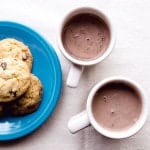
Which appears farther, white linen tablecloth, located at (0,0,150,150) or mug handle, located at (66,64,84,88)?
white linen tablecloth, located at (0,0,150,150)

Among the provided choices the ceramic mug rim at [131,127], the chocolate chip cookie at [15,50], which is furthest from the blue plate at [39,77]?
the ceramic mug rim at [131,127]

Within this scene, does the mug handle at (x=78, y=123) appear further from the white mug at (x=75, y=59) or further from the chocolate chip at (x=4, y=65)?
the chocolate chip at (x=4, y=65)

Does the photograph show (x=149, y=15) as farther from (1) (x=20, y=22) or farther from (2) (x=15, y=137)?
(2) (x=15, y=137)

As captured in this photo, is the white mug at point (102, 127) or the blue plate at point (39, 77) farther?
the blue plate at point (39, 77)

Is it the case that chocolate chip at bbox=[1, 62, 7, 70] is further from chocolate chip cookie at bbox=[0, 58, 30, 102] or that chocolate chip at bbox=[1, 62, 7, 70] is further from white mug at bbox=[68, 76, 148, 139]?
white mug at bbox=[68, 76, 148, 139]

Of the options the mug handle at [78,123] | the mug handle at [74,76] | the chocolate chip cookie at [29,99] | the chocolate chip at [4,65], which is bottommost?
the mug handle at [78,123]

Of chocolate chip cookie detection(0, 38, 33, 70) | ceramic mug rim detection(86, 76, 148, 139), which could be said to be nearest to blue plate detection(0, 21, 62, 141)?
chocolate chip cookie detection(0, 38, 33, 70)

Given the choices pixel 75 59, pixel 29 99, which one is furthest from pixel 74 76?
pixel 29 99

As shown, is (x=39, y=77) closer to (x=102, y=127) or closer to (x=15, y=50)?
(x=15, y=50)
